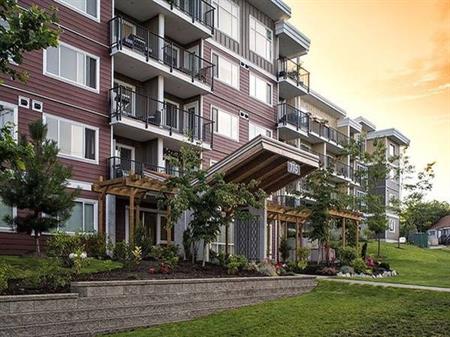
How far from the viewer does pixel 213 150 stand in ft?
85.8

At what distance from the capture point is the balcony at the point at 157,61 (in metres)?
21.1

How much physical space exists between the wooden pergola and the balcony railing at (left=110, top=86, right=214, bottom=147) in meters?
2.12

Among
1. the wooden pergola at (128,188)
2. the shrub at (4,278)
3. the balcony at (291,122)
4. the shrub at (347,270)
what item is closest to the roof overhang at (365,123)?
the balcony at (291,122)

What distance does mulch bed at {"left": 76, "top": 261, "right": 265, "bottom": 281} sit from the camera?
39.6 ft

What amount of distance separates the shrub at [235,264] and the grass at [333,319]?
5.82ft

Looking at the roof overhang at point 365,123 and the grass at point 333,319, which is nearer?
the grass at point 333,319

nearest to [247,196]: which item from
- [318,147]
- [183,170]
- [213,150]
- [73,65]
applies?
[183,170]

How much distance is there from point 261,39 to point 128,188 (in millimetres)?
15518

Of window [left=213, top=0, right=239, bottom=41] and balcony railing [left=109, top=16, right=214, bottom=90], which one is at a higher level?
window [left=213, top=0, right=239, bottom=41]

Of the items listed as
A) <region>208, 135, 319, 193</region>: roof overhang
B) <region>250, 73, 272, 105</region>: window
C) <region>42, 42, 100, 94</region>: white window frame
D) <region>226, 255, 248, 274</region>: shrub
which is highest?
<region>250, 73, 272, 105</region>: window

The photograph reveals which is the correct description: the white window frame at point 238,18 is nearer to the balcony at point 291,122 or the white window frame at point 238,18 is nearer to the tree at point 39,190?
the balcony at point 291,122

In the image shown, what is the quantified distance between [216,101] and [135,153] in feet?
18.3

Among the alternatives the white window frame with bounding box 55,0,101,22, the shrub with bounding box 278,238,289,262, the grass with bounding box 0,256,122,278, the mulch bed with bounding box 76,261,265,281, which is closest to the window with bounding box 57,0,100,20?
the white window frame with bounding box 55,0,101,22

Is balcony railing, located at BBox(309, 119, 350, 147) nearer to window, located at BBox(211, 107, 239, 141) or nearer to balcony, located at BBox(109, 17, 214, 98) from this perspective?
window, located at BBox(211, 107, 239, 141)
